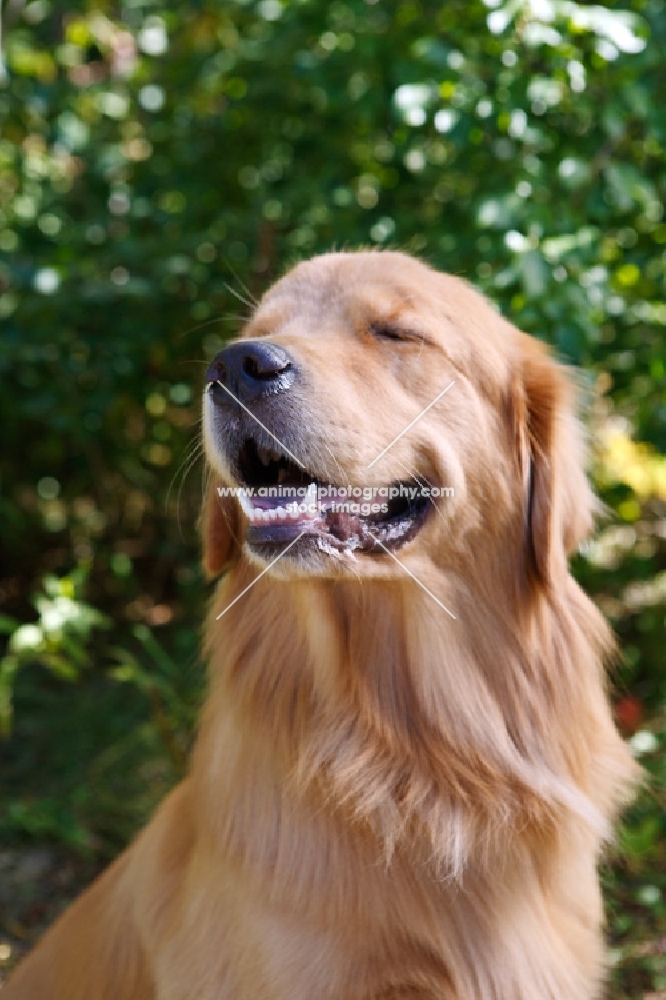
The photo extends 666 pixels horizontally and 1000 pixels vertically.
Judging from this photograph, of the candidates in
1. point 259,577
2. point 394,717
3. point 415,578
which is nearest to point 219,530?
point 259,577

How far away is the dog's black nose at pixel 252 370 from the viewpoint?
205 centimetres

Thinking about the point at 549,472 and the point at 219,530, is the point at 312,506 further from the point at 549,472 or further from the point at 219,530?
the point at 549,472

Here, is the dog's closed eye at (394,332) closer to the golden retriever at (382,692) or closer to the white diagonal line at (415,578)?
the golden retriever at (382,692)

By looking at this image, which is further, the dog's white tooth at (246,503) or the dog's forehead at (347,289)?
the dog's forehead at (347,289)

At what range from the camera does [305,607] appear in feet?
7.72

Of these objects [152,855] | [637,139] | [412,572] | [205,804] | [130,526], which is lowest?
[130,526]

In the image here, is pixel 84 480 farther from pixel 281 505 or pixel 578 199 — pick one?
pixel 281 505

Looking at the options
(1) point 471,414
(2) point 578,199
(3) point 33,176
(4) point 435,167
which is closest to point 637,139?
(2) point 578,199

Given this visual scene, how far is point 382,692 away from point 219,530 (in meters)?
0.60

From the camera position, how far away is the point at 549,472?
2.44 metres

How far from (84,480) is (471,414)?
3501 mm

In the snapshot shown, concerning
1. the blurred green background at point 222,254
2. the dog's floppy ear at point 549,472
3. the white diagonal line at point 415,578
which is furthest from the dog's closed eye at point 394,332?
the blurred green background at point 222,254

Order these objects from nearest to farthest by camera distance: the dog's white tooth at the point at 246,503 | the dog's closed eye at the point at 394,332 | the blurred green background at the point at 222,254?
the dog's white tooth at the point at 246,503 → the dog's closed eye at the point at 394,332 → the blurred green background at the point at 222,254

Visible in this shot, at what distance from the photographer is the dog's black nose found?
205 centimetres
